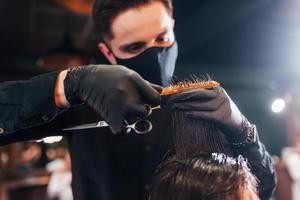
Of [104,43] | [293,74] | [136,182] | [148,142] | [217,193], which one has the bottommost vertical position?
[217,193]

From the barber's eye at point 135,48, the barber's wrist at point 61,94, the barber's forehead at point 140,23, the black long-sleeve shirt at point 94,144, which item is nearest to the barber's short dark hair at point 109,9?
the barber's forehead at point 140,23

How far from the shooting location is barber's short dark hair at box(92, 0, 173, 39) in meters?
1.39

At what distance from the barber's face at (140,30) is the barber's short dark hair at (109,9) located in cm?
2

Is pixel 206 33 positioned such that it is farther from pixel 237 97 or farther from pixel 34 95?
pixel 34 95

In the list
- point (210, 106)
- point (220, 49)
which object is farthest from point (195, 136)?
point (220, 49)

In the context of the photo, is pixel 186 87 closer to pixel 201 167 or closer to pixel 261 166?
pixel 201 167

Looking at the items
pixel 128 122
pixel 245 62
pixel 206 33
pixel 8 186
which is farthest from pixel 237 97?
pixel 128 122

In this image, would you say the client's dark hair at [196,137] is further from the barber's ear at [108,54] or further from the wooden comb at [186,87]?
the barber's ear at [108,54]

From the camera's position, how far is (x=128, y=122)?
0.97 m

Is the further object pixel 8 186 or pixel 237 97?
pixel 237 97

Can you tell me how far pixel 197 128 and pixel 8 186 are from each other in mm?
4408

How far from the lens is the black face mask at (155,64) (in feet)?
4.26

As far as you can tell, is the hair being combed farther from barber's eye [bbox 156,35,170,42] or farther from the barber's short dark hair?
the barber's short dark hair

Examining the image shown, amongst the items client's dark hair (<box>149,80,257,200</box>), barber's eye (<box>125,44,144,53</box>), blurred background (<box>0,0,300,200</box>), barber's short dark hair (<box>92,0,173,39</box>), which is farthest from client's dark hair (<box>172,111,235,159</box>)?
blurred background (<box>0,0,300,200</box>)
